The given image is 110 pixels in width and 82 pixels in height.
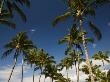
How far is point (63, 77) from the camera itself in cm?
8538

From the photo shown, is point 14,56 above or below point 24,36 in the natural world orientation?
→ below

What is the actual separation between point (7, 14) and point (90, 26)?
9552mm

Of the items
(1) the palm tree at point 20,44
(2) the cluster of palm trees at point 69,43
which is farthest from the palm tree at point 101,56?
(1) the palm tree at point 20,44

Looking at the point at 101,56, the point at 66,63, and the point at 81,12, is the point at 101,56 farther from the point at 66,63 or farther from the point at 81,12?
the point at 81,12

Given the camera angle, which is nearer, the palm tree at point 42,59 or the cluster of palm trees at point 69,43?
the cluster of palm trees at point 69,43

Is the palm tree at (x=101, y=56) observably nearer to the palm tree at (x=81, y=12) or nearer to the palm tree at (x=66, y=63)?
the palm tree at (x=66, y=63)

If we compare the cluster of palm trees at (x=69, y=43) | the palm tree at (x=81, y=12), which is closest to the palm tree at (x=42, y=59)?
the cluster of palm trees at (x=69, y=43)

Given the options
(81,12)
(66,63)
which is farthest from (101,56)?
(81,12)

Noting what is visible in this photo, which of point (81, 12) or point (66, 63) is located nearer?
point (81, 12)

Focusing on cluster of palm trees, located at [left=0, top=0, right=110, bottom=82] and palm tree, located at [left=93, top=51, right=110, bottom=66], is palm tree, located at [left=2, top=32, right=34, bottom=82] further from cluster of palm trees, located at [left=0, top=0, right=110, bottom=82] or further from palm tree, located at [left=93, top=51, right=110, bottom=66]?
palm tree, located at [left=93, top=51, right=110, bottom=66]

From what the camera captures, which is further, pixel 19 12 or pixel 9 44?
pixel 9 44

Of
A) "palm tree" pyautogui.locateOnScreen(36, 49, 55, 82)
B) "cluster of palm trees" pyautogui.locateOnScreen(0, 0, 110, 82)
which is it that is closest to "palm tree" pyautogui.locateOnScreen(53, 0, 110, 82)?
"cluster of palm trees" pyautogui.locateOnScreen(0, 0, 110, 82)

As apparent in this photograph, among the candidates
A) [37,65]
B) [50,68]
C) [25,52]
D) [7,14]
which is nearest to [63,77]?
[50,68]

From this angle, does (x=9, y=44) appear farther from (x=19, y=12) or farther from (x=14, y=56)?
(x=19, y=12)
